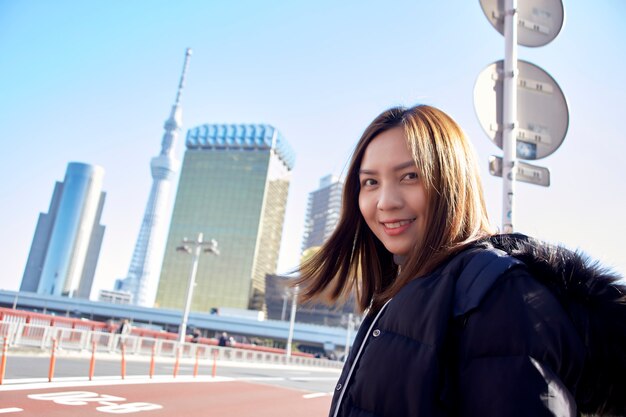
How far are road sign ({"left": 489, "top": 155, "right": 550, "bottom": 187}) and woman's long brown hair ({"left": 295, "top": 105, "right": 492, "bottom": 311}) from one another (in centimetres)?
175

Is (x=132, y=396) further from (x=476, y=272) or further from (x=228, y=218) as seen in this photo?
(x=228, y=218)

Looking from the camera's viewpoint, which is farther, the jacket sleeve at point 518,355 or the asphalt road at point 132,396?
the asphalt road at point 132,396

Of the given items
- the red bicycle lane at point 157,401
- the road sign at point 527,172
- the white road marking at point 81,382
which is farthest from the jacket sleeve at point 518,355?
the white road marking at point 81,382

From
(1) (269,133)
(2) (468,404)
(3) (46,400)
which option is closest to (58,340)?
(3) (46,400)

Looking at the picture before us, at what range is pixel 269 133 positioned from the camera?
526ft

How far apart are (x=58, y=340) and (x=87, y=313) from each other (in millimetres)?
94913

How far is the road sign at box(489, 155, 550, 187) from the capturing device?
3596mm

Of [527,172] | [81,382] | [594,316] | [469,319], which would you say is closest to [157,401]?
[81,382]

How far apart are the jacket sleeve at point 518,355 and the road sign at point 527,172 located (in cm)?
251

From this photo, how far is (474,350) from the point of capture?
1219 mm

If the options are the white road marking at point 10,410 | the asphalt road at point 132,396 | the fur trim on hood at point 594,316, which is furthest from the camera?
the asphalt road at point 132,396

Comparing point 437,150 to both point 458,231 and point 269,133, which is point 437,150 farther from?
point 269,133

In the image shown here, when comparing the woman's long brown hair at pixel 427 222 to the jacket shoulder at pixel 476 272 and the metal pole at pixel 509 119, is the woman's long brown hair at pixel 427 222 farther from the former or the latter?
the metal pole at pixel 509 119

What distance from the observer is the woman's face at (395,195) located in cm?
175
